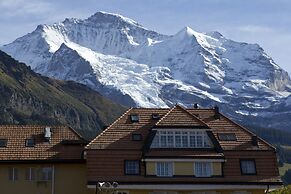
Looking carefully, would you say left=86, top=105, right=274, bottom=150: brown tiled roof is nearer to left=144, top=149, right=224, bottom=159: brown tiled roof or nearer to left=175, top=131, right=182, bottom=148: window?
left=175, top=131, right=182, bottom=148: window

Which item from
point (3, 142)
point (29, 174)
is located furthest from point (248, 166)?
point (3, 142)

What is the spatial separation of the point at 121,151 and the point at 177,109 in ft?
27.7

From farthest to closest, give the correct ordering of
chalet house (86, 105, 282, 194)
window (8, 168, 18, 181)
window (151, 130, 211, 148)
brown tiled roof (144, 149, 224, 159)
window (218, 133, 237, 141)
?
1. window (218, 133, 237, 141)
2. window (151, 130, 211, 148)
3. window (8, 168, 18, 181)
4. brown tiled roof (144, 149, 224, 159)
5. chalet house (86, 105, 282, 194)

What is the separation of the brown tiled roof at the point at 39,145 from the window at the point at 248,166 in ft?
51.8

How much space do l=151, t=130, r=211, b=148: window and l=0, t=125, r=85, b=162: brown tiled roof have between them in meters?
7.86

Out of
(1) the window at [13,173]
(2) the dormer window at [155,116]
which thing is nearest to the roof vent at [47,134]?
(1) the window at [13,173]

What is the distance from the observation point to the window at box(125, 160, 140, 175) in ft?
201

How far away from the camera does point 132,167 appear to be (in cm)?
6138

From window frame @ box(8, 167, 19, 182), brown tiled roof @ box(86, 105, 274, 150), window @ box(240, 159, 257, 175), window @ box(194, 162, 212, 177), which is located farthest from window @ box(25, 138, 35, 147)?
window @ box(240, 159, 257, 175)

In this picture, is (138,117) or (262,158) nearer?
(262,158)

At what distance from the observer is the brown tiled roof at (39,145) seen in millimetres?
63000

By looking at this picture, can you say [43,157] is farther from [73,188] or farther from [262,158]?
[262,158]

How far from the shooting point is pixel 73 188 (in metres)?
63.5

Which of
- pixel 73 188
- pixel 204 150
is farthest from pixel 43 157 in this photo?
pixel 204 150
